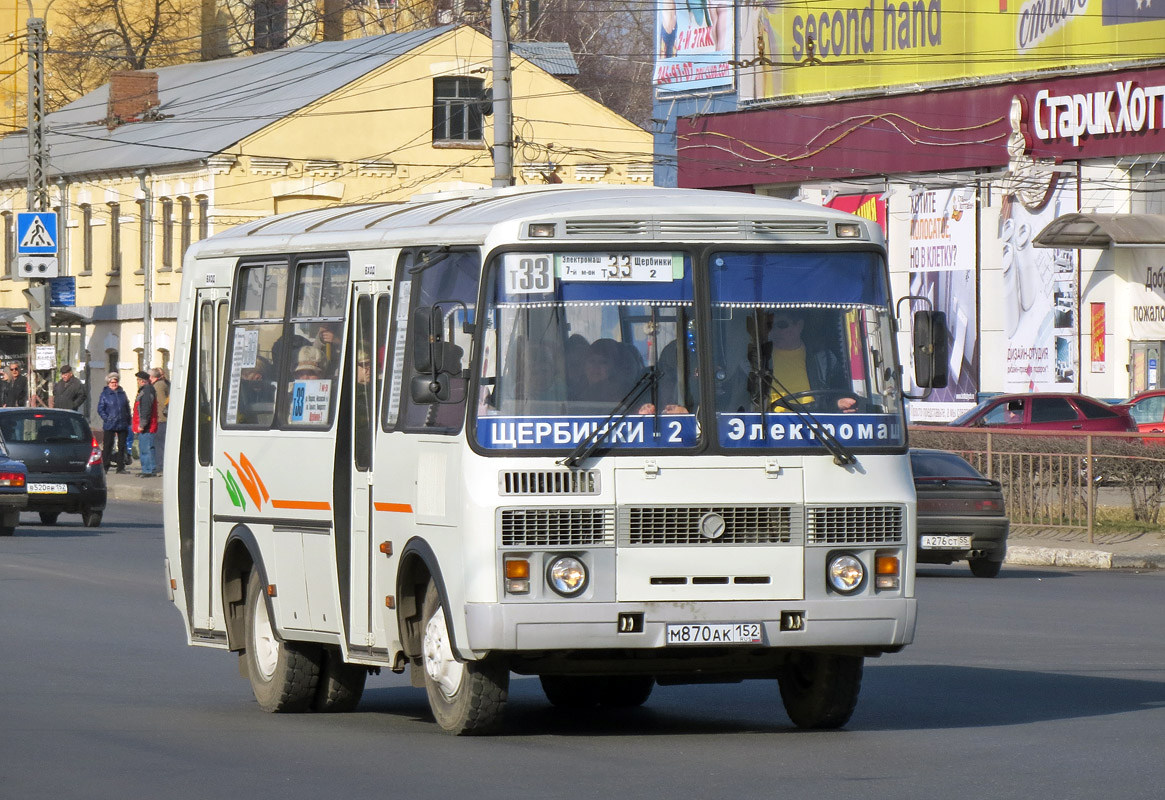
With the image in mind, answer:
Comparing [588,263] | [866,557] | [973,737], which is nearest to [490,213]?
[588,263]

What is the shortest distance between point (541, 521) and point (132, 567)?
13.2 metres

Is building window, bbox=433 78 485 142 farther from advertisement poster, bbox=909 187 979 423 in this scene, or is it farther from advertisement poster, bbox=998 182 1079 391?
advertisement poster, bbox=998 182 1079 391

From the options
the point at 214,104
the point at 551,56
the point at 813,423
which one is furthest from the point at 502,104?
the point at 551,56

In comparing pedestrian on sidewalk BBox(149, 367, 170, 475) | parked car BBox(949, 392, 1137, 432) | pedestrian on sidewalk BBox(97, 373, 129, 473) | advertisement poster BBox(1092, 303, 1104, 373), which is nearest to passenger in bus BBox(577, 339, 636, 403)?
parked car BBox(949, 392, 1137, 432)

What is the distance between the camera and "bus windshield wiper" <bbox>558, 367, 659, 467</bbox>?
32.7ft

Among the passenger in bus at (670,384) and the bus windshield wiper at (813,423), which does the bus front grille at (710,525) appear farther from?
the passenger in bus at (670,384)

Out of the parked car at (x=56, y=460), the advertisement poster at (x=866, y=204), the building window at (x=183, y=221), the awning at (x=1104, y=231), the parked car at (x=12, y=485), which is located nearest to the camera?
the parked car at (x=12, y=485)

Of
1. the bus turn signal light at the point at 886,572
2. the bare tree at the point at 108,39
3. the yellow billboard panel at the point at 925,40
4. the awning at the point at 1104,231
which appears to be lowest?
the bus turn signal light at the point at 886,572

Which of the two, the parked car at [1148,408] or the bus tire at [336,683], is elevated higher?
the parked car at [1148,408]

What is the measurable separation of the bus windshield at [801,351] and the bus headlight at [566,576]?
2.84 feet

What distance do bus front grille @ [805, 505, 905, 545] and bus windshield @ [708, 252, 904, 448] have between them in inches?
11.8

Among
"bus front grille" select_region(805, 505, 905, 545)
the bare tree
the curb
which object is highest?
the bare tree

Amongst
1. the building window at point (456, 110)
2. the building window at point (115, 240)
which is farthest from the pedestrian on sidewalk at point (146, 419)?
the building window at point (115, 240)

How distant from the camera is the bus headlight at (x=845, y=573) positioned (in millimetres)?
10227
